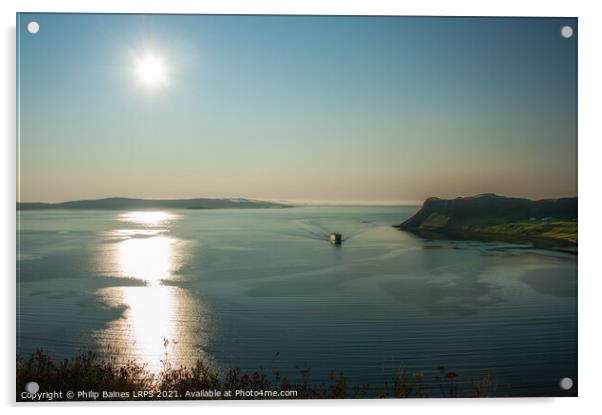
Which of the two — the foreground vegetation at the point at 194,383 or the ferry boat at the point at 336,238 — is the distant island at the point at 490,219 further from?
the foreground vegetation at the point at 194,383

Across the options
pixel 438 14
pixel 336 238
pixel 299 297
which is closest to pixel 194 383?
pixel 299 297

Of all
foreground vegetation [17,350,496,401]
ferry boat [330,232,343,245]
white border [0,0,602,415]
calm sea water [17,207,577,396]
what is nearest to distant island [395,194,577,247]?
calm sea water [17,207,577,396]

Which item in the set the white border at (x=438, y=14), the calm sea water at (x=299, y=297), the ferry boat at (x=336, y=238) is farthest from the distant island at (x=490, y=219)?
the ferry boat at (x=336, y=238)

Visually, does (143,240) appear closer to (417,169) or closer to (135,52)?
(135,52)

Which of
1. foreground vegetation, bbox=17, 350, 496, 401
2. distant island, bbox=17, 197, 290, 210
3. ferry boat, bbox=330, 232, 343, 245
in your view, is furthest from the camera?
ferry boat, bbox=330, 232, 343, 245

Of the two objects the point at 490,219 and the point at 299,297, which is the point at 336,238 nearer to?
the point at 299,297

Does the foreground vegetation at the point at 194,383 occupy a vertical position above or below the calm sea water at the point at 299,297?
below

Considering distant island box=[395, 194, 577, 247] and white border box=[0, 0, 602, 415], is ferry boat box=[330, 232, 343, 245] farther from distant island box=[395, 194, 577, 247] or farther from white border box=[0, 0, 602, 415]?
white border box=[0, 0, 602, 415]
